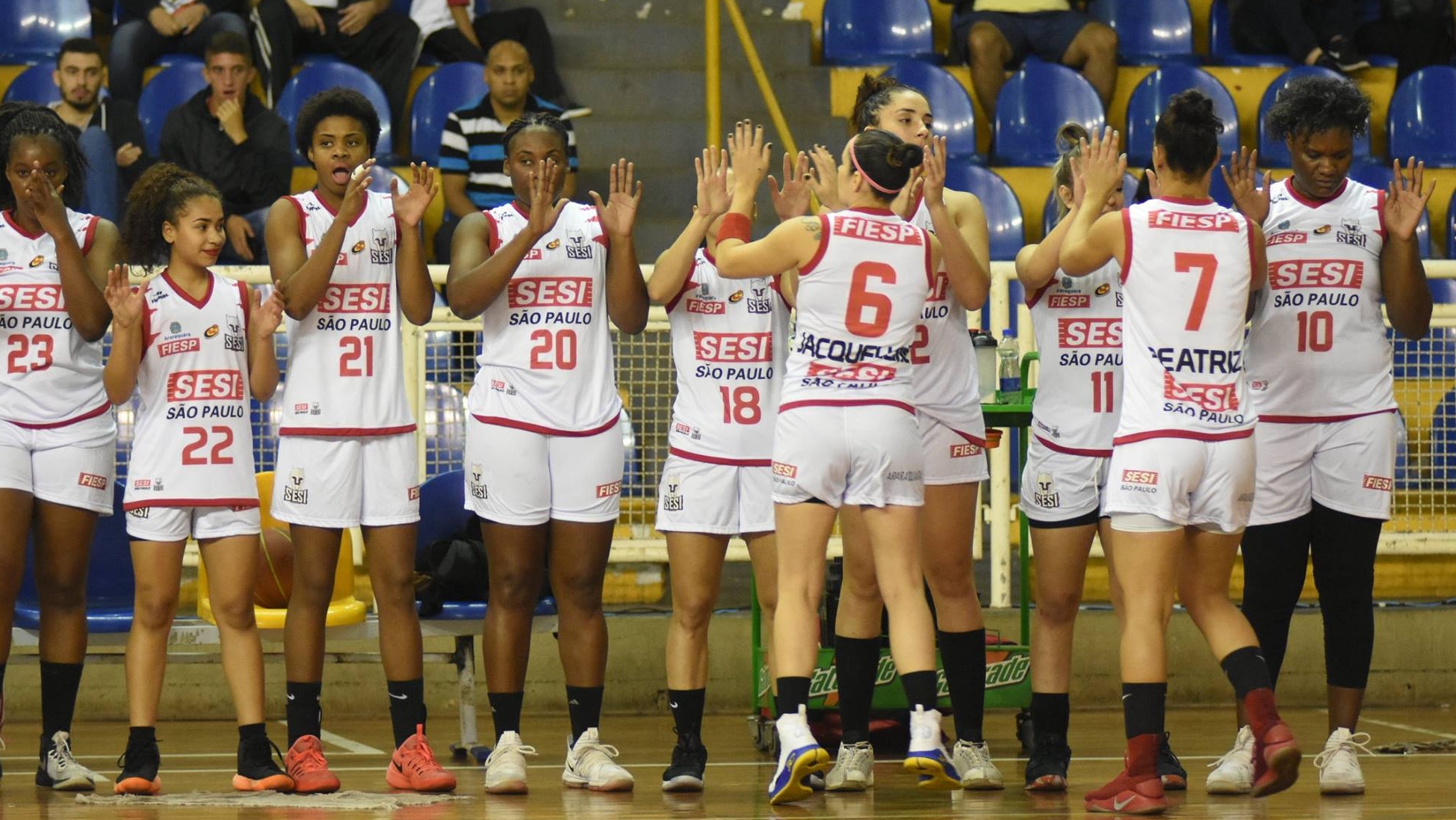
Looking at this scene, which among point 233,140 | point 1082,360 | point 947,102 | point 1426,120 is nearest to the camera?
point 1082,360

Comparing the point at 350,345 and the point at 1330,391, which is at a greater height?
the point at 350,345

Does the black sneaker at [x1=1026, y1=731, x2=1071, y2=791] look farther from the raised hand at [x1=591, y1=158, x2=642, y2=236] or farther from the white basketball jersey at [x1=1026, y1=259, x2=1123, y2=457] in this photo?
the raised hand at [x1=591, y1=158, x2=642, y2=236]

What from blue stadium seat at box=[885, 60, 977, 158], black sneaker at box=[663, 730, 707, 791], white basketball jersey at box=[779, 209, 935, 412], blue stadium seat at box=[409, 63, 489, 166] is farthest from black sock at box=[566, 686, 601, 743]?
blue stadium seat at box=[885, 60, 977, 158]

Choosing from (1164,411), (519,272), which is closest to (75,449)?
(519,272)

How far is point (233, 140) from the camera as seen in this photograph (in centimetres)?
914

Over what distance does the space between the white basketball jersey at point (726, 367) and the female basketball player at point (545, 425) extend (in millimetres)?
215

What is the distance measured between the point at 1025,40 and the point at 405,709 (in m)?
6.65

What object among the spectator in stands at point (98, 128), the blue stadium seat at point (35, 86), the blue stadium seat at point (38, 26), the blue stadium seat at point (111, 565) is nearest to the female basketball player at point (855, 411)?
the blue stadium seat at point (111, 565)

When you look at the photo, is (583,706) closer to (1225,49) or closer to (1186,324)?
(1186,324)

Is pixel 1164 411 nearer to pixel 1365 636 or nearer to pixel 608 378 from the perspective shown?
pixel 1365 636

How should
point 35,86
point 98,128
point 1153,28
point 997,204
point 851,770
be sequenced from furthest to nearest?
point 1153,28
point 35,86
point 997,204
point 98,128
point 851,770

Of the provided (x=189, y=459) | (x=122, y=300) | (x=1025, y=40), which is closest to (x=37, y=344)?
(x=122, y=300)

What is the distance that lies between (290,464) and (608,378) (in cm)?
106

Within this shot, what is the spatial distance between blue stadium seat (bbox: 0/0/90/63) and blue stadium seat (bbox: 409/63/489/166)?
79.8 inches
